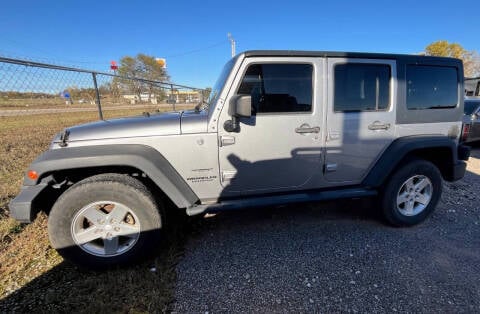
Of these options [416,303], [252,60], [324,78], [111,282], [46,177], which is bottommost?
[416,303]

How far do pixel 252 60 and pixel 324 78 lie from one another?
0.74 m

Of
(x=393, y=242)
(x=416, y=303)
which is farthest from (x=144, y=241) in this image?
(x=393, y=242)

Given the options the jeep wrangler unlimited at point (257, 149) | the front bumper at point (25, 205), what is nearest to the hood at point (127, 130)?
the jeep wrangler unlimited at point (257, 149)

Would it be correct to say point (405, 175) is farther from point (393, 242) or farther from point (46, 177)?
point (46, 177)

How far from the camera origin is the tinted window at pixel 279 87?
2.22 meters

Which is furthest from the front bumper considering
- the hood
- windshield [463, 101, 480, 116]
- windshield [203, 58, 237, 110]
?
windshield [463, 101, 480, 116]

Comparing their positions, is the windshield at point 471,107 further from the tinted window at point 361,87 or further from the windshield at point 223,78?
the windshield at point 223,78

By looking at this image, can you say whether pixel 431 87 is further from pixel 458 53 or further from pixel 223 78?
pixel 458 53

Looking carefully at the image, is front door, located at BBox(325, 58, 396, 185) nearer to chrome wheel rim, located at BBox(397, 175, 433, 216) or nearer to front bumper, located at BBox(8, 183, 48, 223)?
chrome wheel rim, located at BBox(397, 175, 433, 216)

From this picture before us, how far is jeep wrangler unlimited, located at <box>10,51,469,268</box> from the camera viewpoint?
2.06 metres

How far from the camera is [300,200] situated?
2.44 metres

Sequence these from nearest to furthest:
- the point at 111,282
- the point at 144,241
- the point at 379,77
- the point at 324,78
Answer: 1. the point at 111,282
2. the point at 144,241
3. the point at 324,78
4. the point at 379,77

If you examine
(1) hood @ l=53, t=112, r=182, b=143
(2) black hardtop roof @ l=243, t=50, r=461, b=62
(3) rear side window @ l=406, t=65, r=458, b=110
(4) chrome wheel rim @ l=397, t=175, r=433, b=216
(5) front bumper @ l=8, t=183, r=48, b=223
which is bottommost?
(4) chrome wheel rim @ l=397, t=175, r=433, b=216

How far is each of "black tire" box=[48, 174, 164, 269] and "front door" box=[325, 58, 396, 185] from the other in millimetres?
1888
